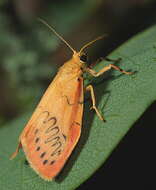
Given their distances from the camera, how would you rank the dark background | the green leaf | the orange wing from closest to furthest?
1. the green leaf
2. the orange wing
3. the dark background

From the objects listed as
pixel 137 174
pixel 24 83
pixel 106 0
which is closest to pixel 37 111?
pixel 137 174

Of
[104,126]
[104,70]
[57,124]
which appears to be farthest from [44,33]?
[104,126]

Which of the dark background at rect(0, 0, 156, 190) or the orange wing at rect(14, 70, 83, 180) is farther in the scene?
the dark background at rect(0, 0, 156, 190)

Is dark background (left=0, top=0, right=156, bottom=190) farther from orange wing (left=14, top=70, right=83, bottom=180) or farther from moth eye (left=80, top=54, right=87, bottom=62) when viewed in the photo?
orange wing (left=14, top=70, right=83, bottom=180)

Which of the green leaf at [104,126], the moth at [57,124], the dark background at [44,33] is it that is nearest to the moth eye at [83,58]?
the moth at [57,124]

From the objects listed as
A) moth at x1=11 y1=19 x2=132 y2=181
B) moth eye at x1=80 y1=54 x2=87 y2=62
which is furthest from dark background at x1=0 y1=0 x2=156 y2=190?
moth at x1=11 y1=19 x2=132 y2=181
